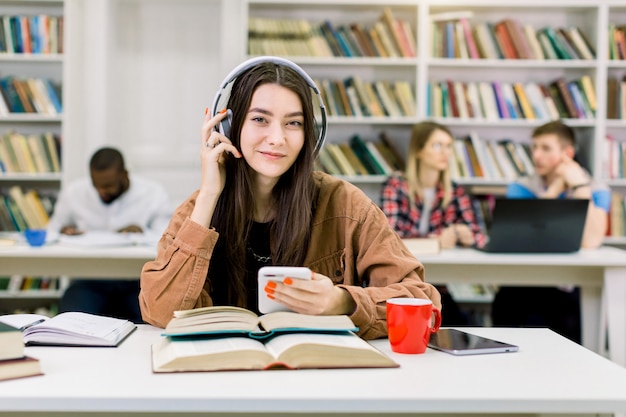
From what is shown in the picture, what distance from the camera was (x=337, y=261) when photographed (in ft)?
5.32

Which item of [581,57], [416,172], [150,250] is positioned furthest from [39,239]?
[581,57]

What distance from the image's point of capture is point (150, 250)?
2.70m

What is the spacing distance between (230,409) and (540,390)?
41cm

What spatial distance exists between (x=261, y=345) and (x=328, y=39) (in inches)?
133

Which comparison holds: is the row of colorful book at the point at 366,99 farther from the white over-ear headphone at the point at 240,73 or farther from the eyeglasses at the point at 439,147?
the white over-ear headphone at the point at 240,73

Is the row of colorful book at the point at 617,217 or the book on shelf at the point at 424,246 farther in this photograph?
the row of colorful book at the point at 617,217

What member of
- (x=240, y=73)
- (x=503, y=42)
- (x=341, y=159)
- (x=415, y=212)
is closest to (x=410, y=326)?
(x=240, y=73)

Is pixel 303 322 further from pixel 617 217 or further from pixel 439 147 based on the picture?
pixel 617 217

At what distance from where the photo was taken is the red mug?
122cm

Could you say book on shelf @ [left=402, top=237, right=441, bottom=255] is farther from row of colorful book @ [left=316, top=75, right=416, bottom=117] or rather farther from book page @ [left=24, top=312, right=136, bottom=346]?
row of colorful book @ [left=316, top=75, right=416, bottom=117]

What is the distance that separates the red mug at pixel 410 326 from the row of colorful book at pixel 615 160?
3.40 meters

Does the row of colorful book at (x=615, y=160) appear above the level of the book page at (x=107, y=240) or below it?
above

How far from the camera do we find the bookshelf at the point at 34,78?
433 centimetres

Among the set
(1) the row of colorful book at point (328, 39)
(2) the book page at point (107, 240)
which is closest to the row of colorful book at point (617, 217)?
(1) the row of colorful book at point (328, 39)
